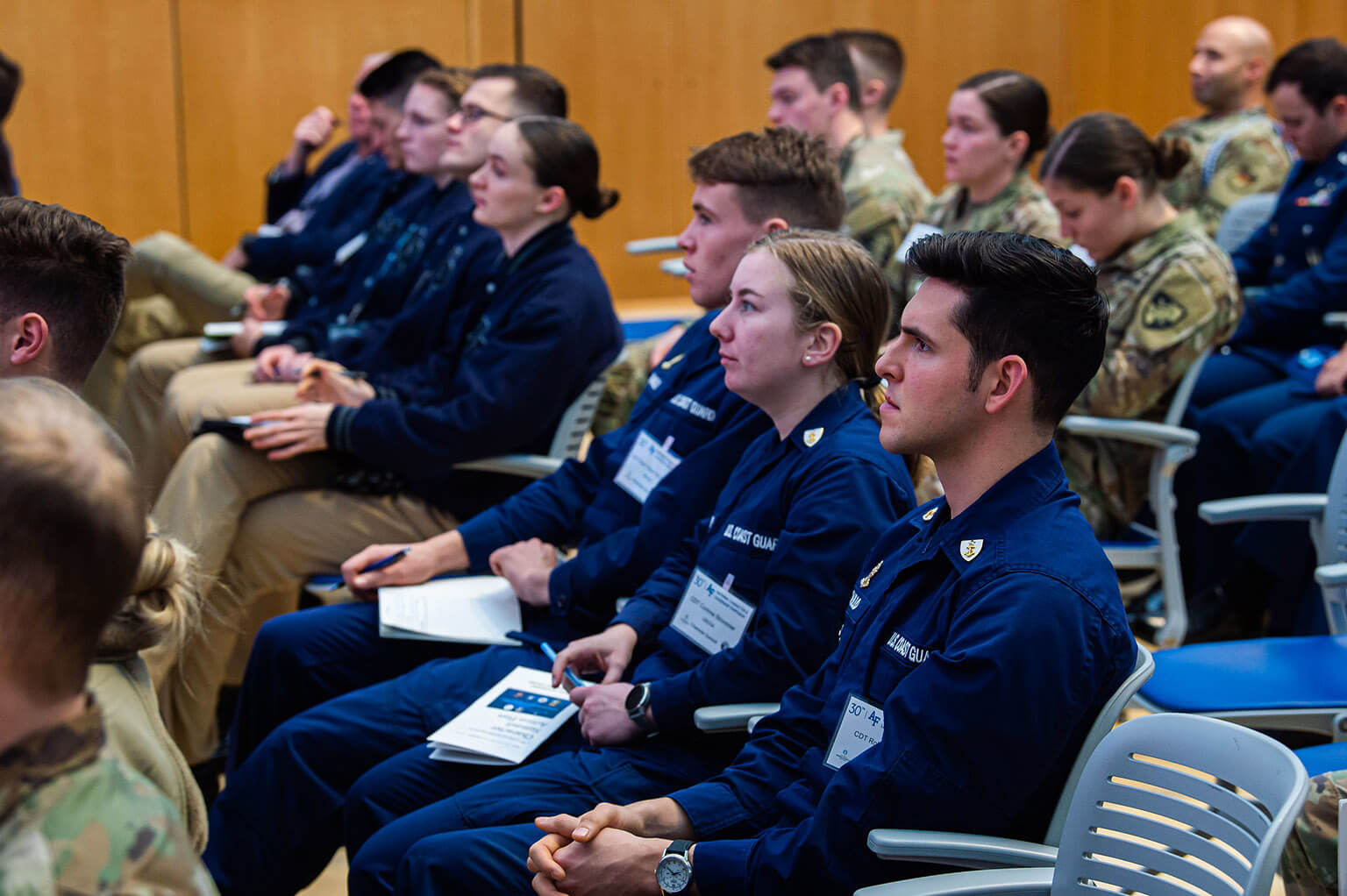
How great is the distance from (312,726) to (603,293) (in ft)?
4.05

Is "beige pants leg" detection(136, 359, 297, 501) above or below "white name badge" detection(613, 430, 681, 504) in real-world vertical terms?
below

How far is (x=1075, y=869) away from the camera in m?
1.24

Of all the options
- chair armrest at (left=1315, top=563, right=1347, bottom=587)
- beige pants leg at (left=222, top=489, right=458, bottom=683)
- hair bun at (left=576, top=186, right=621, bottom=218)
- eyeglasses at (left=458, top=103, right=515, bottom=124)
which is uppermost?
eyeglasses at (left=458, top=103, right=515, bottom=124)

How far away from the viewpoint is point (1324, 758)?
5.41 ft

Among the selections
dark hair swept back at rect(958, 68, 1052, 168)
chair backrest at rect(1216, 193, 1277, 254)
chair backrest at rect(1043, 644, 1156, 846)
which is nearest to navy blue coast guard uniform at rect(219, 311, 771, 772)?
chair backrest at rect(1043, 644, 1156, 846)

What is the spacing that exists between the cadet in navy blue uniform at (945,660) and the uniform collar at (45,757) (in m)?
0.72

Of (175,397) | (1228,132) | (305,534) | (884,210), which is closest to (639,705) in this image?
(305,534)

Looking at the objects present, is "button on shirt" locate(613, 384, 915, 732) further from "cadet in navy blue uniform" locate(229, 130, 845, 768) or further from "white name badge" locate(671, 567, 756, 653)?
"cadet in navy blue uniform" locate(229, 130, 845, 768)

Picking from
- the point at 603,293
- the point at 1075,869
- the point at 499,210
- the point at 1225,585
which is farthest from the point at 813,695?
the point at 1225,585

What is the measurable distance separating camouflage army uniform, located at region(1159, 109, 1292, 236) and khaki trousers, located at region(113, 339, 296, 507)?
3382 mm

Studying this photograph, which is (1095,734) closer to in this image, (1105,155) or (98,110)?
(1105,155)

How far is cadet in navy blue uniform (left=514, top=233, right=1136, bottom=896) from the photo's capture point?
1.24m

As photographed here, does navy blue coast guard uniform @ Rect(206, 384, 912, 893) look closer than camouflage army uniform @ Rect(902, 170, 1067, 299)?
Yes

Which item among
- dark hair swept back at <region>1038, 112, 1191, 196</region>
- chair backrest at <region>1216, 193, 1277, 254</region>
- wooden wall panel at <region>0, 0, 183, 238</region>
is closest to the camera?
dark hair swept back at <region>1038, 112, 1191, 196</region>
